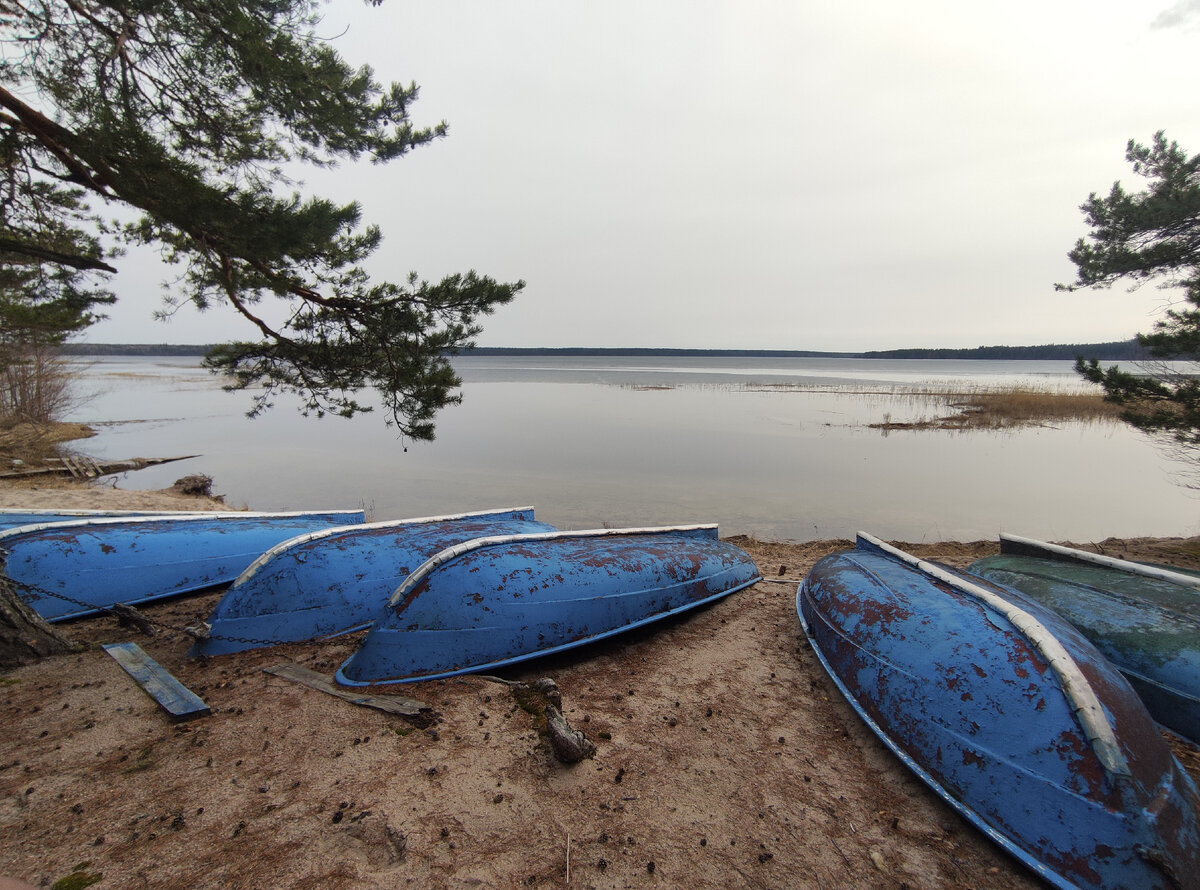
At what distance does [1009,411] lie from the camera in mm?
24297

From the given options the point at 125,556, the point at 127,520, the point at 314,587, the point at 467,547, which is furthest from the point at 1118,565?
the point at 127,520

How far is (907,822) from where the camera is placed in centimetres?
271

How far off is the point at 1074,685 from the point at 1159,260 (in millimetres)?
8470

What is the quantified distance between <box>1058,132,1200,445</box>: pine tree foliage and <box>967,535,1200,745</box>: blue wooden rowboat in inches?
178

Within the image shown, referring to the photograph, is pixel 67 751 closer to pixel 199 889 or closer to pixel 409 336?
pixel 199 889

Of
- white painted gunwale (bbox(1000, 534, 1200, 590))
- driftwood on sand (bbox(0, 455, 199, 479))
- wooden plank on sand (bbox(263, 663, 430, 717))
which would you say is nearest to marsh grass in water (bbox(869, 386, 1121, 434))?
white painted gunwale (bbox(1000, 534, 1200, 590))

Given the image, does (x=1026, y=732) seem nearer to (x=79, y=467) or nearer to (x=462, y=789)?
(x=462, y=789)

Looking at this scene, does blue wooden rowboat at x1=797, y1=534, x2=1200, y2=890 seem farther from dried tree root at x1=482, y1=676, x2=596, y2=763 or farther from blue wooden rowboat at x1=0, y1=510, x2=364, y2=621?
blue wooden rowboat at x1=0, y1=510, x2=364, y2=621

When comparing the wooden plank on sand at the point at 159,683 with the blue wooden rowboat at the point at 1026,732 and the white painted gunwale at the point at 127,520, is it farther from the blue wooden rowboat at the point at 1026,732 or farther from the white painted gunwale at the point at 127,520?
the blue wooden rowboat at the point at 1026,732

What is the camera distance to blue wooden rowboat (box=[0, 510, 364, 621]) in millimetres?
4449

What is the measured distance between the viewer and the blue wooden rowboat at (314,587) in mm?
4117

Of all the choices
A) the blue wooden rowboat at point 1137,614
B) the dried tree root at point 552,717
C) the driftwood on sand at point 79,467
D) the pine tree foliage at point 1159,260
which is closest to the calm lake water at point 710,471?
the driftwood on sand at point 79,467

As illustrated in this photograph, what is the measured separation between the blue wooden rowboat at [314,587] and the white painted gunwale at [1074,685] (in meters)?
3.97

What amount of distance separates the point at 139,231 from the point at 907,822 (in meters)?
8.32
